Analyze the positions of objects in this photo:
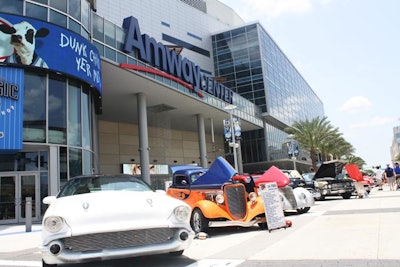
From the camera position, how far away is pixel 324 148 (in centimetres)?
4759

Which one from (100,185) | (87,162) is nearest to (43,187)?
(87,162)

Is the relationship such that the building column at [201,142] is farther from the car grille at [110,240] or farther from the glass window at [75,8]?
the car grille at [110,240]

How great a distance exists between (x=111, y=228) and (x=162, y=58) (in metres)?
24.1

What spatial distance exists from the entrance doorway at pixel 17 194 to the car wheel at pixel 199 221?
1000 cm

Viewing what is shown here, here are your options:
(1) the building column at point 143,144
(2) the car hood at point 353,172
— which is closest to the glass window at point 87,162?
(1) the building column at point 143,144

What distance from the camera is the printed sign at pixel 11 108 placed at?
14.6 meters

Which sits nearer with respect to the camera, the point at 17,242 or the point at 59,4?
the point at 17,242

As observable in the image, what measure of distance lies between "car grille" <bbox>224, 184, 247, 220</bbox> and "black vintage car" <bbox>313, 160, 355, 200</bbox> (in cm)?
1115

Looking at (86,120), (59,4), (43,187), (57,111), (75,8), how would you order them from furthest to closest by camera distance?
(86,120), (75,8), (59,4), (57,111), (43,187)

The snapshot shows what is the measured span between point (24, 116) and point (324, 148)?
40.0 m

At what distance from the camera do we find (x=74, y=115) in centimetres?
1741

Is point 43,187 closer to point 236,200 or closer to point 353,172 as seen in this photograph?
point 236,200

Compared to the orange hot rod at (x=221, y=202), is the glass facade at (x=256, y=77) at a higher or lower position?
higher

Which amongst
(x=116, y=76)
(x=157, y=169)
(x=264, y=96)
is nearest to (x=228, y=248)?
(x=116, y=76)
